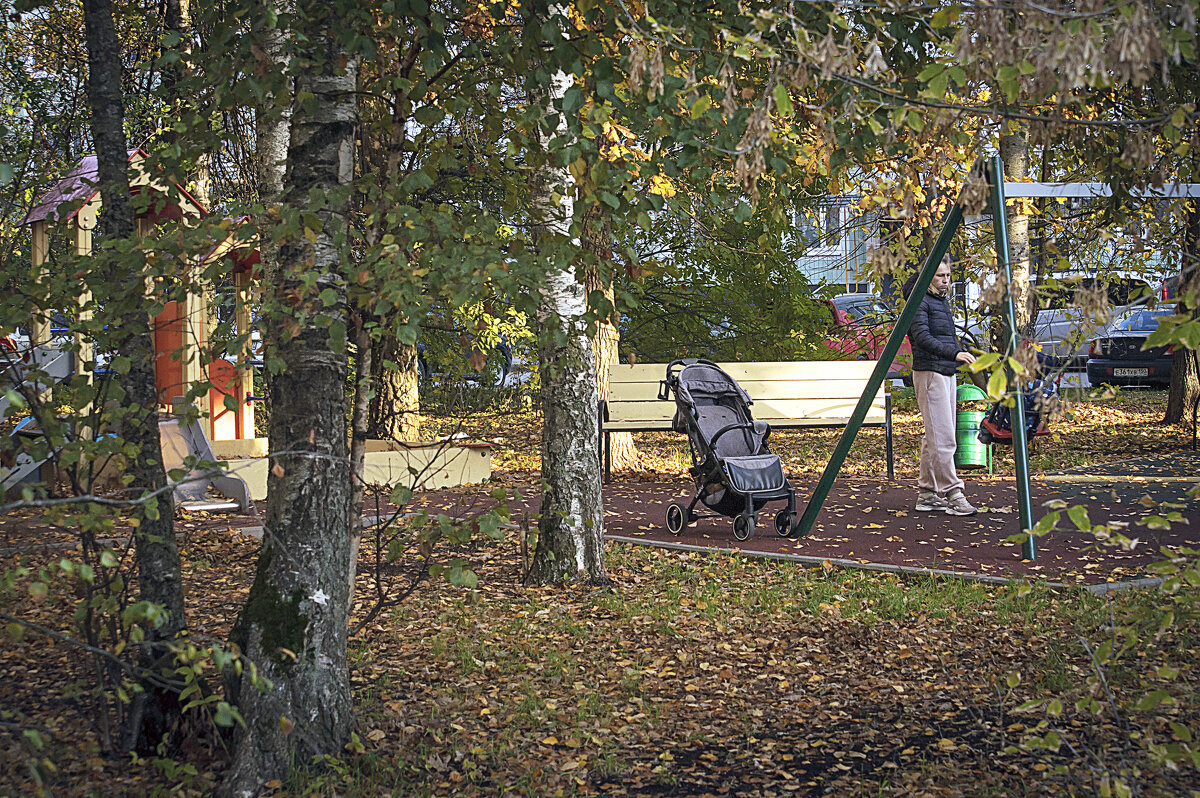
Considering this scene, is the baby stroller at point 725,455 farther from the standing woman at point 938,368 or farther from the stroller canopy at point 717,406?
the standing woman at point 938,368

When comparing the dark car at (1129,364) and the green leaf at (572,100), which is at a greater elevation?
the green leaf at (572,100)

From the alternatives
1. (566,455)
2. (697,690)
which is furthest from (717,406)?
(697,690)

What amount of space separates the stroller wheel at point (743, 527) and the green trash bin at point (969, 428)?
375 cm

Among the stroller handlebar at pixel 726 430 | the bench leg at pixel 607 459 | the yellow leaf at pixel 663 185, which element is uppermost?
the yellow leaf at pixel 663 185

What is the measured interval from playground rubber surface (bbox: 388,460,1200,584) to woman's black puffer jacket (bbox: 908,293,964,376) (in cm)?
120

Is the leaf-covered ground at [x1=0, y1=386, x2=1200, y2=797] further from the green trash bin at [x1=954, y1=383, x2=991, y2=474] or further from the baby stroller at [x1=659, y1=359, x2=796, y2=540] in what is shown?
the green trash bin at [x1=954, y1=383, x2=991, y2=474]

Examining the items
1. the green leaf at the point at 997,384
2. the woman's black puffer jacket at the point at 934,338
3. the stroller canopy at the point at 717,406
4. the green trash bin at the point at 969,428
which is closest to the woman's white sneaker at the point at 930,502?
the woman's black puffer jacket at the point at 934,338

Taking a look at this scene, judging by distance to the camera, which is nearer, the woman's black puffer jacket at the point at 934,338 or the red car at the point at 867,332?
the woman's black puffer jacket at the point at 934,338

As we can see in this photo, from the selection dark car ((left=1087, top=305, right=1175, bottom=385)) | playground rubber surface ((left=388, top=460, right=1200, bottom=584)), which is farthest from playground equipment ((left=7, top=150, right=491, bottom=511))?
dark car ((left=1087, top=305, right=1175, bottom=385))

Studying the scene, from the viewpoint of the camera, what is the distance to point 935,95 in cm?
258

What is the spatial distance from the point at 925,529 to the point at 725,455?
155 cm

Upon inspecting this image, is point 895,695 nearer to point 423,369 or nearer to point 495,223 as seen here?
point 495,223

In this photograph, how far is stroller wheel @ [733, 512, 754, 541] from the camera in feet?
26.1

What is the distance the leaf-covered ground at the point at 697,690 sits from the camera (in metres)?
3.78
